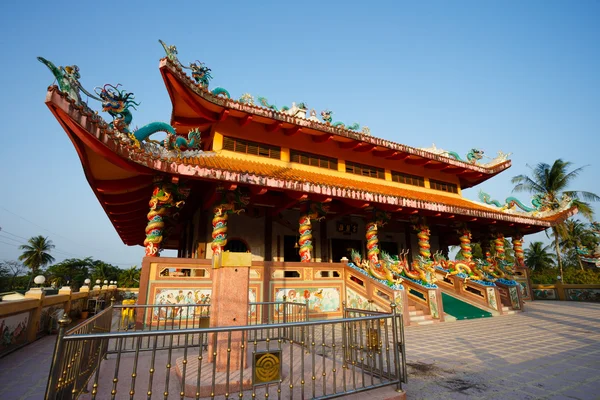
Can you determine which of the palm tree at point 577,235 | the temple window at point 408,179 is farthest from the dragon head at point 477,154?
the palm tree at point 577,235

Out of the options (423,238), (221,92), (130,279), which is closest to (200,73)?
(221,92)

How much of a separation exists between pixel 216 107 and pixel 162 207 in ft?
13.6

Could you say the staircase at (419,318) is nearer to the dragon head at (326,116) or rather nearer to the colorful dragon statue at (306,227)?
the colorful dragon statue at (306,227)

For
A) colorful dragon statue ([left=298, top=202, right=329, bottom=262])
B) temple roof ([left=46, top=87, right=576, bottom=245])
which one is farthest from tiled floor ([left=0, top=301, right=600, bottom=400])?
temple roof ([left=46, top=87, right=576, bottom=245])

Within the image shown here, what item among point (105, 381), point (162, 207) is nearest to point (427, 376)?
point (105, 381)

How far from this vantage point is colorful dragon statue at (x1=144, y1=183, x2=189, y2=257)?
789 cm

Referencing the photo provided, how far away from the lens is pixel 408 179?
14.9 metres

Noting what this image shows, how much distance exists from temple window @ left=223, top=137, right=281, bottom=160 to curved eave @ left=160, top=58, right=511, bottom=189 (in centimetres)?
69

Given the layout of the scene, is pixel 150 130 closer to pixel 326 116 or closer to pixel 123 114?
pixel 123 114

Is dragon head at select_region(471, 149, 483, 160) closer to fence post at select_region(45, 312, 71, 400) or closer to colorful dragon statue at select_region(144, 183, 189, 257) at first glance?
colorful dragon statue at select_region(144, 183, 189, 257)

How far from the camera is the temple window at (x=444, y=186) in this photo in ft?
51.8

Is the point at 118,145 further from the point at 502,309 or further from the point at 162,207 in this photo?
the point at 502,309

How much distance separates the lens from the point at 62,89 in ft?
20.5

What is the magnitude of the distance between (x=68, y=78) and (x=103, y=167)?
2.46m
